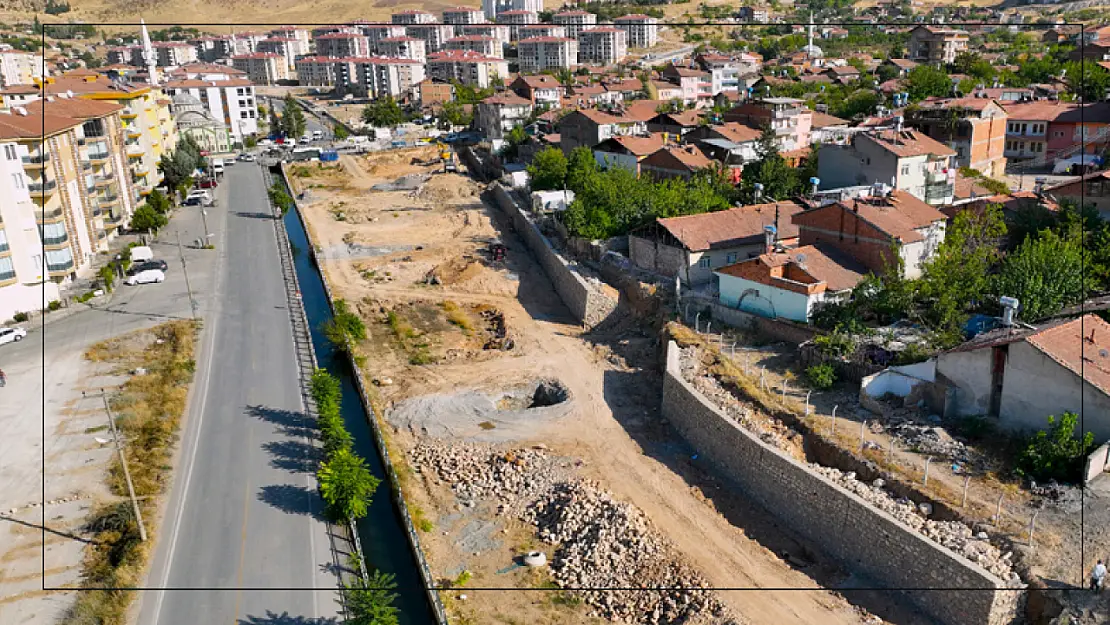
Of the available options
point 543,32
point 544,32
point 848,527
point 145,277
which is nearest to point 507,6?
point 543,32

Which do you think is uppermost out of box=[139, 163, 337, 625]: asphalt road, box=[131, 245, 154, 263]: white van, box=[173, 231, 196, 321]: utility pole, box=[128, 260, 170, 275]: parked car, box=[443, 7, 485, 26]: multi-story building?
box=[443, 7, 485, 26]: multi-story building

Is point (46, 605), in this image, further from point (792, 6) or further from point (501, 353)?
point (792, 6)

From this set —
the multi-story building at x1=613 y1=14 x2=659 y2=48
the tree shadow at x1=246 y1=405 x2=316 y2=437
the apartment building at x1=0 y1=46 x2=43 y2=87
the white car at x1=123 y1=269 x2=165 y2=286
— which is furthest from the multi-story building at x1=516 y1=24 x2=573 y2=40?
the tree shadow at x1=246 y1=405 x2=316 y2=437

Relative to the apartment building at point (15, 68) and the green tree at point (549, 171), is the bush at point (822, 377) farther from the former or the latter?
the apartment building at point (15, 68)

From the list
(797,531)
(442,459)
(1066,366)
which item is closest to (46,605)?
(442,459)

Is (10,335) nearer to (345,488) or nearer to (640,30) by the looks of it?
(345,488)

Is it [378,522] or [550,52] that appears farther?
[550,52]

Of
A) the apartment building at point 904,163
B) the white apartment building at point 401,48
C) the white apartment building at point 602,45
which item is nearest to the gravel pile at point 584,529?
the apartment building at point 904,163

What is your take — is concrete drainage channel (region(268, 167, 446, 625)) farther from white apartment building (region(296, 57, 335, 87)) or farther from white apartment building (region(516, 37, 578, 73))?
white apartment building (region(296, 57, 335, 87))
